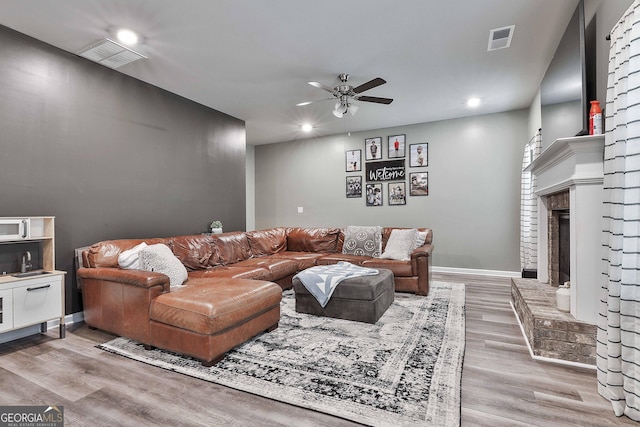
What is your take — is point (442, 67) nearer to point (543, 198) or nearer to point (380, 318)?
point (543, 198)

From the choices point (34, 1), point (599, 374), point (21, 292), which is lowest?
point (599, 374)

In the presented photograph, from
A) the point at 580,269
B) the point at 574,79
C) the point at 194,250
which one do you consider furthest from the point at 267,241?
the point at 574,79

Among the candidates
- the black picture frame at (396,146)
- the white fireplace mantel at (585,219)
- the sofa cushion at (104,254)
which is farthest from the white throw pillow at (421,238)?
the sofa cushion at (104,254)

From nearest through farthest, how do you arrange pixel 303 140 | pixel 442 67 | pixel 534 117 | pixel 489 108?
1. pixel 442 67
2. pixel 534 117
3. pixel 489 108
4. pixel 303 140

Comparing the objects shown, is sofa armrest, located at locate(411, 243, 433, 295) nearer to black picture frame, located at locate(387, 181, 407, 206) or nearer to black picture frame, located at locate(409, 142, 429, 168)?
black picture frame, located at locate(387, 181, 407, 206)

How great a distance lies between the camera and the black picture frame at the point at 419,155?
5824mm

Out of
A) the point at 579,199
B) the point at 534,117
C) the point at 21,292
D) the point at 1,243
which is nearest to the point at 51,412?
the point at 21,292

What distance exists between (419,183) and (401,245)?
74.4 inches

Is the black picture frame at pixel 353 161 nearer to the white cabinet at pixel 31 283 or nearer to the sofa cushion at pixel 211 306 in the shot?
the sofa cushion at pixel 211 306

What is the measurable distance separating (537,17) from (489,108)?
2486mm

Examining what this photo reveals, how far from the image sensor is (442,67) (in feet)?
12.1

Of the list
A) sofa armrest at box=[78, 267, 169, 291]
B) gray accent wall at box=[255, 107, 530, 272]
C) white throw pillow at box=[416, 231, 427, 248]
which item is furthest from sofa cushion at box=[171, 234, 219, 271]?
gray accent wall at box=[255, 107, 530, 272]

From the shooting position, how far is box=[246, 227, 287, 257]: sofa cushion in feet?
16.3
